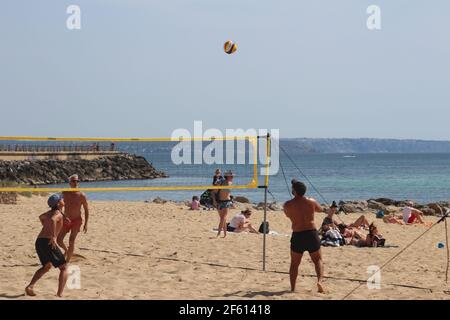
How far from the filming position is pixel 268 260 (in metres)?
9.52

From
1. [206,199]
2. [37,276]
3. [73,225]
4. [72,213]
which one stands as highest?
[206,199]

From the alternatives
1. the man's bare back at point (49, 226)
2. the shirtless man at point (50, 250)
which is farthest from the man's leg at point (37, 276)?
the man's bare back at point (49, 226)

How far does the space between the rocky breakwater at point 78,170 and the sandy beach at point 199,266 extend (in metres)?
42.7

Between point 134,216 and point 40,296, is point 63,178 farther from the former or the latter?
point 40,296

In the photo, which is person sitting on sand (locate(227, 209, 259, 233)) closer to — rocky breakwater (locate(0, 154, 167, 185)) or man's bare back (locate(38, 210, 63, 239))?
man's bare back (locate(38, 210, 63, 239))

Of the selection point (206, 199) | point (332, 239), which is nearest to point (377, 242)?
point (332, 239)

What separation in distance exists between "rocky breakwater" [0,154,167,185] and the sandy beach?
1681 inches

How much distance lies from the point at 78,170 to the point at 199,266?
54977 mm

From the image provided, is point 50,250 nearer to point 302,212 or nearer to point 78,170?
point 302,212

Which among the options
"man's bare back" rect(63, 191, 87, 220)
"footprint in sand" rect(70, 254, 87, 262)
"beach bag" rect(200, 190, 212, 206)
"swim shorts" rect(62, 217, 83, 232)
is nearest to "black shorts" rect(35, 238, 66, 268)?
"swim shorts" rect(62, 217, 83, 232)

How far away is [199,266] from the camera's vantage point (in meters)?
8.81

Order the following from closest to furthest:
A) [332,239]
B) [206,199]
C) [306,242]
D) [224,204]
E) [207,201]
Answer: [306,242], [332,239], [224,204], [207,201], [206,199]

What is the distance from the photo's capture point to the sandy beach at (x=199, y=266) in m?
7.20
